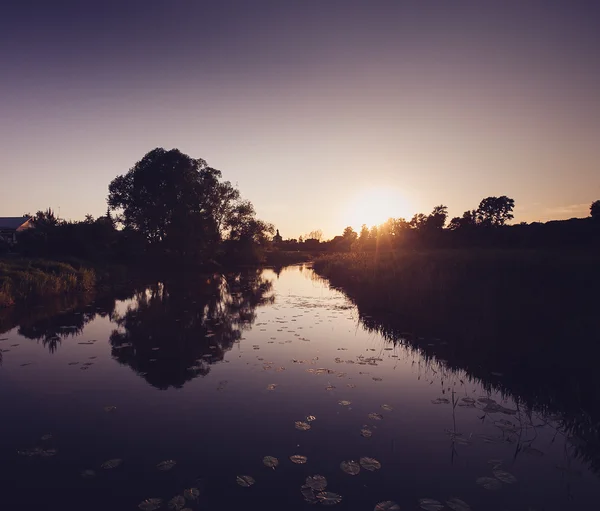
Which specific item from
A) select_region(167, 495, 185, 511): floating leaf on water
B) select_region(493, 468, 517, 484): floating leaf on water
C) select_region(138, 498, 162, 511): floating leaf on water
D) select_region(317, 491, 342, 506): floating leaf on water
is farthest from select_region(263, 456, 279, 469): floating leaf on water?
select_region(493, 468, 517, 484): floating leaf on water

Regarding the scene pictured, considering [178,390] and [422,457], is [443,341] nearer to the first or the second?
[422,457]

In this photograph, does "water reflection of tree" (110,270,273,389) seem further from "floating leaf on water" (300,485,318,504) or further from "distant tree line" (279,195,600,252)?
"distant tree line" (279,195,600,252)

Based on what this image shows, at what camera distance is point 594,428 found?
600 centimetres

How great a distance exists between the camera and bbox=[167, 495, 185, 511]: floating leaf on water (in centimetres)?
427

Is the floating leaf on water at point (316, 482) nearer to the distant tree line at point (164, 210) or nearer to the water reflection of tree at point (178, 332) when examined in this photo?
the water reflection of tree at point (178, 332)

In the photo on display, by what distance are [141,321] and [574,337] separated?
54.2 ft

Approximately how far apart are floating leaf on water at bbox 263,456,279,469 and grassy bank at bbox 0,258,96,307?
60.9ft

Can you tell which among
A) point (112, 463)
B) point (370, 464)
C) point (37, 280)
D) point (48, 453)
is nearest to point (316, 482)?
point (370, 464)

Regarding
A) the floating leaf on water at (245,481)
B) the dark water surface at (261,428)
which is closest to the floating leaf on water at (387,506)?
the dark water surface at (261,428)

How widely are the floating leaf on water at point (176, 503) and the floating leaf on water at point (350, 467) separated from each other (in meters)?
2.37

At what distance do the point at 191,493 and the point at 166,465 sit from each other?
33.3 inches

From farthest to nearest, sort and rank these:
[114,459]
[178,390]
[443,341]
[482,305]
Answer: [482,305]
[443,341]
[178,390]
[114,459]

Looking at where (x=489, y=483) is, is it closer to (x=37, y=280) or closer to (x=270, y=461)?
(x=270, y=461)

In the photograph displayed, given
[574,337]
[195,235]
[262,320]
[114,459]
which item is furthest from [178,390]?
[195,235]
